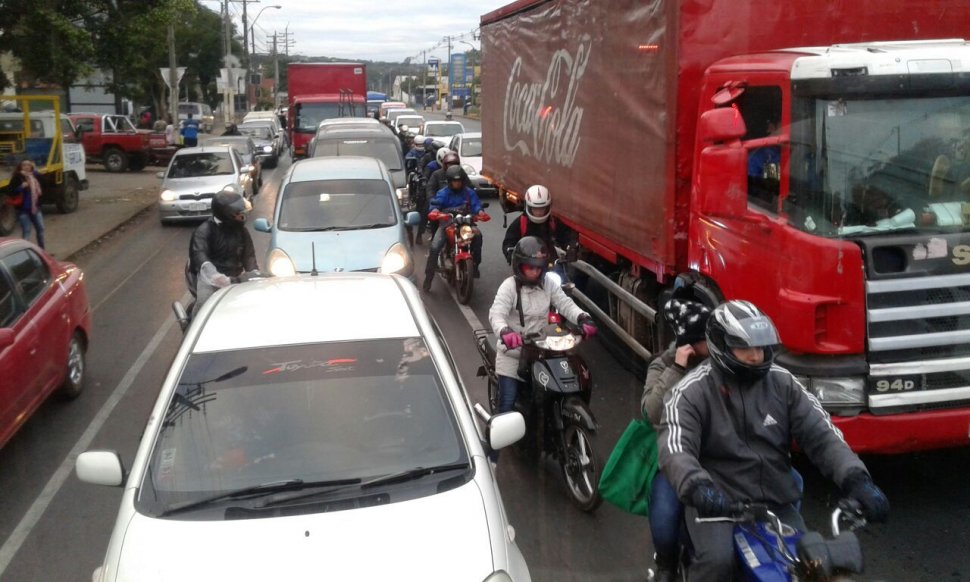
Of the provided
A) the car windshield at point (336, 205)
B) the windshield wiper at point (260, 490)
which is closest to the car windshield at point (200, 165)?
the car windshield at point (336, 205)

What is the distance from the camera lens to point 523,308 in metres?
6.59

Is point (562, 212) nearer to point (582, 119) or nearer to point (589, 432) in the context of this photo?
point (582, 119)

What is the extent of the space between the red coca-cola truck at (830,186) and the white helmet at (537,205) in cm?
126

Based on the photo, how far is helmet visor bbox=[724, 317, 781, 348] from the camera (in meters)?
3.65

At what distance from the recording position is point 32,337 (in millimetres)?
7477

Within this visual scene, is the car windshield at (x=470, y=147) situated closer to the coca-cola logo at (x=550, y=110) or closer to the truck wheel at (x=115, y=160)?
the coca-cola logo at (x=550, y=110)

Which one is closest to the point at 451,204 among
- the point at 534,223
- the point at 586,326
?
the point at 534,223

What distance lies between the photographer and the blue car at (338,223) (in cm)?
1083

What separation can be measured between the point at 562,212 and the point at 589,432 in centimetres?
554

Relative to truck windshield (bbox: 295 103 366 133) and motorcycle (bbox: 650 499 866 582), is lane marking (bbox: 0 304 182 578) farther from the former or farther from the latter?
truck windshield (bbox: 295 103 366 133)

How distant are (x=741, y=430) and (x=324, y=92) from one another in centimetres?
3368

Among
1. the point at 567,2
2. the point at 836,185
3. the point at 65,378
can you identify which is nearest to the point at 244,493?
the point at 836,185

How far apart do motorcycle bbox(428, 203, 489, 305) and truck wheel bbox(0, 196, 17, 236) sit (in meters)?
10.8

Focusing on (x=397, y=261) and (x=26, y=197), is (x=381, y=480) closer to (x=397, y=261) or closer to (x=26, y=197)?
(x=397, y=261)
